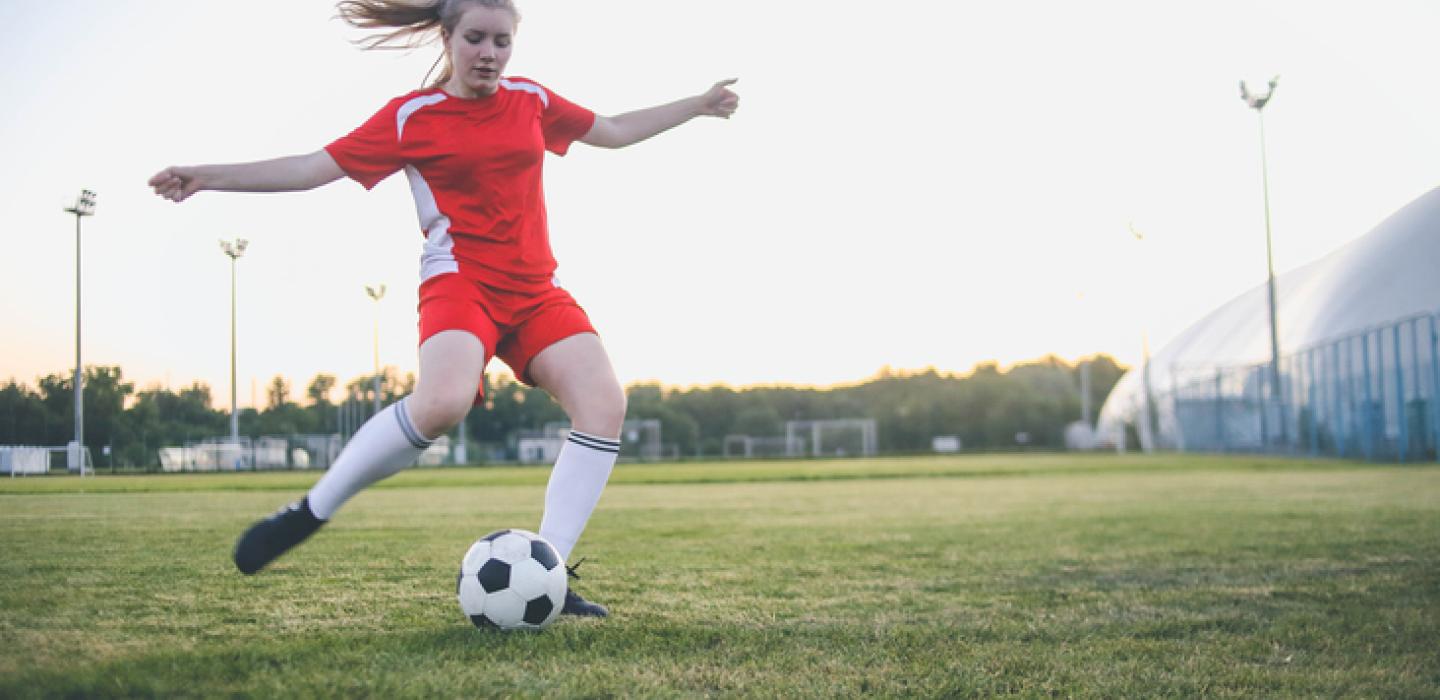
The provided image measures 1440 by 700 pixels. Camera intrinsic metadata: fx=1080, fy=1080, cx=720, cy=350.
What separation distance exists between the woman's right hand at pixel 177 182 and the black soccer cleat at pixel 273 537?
0.97 m

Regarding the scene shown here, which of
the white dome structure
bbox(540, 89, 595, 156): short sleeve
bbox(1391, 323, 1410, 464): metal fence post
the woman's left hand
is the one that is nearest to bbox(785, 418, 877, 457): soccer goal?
the white dome structure

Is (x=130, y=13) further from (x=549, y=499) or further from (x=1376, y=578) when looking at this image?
(x=1376, y=578)

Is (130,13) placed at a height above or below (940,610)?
above

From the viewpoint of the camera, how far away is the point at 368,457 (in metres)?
3.26

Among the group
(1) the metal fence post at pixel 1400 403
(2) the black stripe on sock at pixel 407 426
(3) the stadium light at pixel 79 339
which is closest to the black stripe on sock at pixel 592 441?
(2) the black stripe on sock at pixel 407 426

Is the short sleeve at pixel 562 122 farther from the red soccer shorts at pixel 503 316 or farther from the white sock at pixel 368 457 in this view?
the white sock at pixel 368 457

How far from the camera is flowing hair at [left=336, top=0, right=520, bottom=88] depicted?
11.4 ft

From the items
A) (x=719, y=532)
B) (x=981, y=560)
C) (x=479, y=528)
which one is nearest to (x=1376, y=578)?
(x=981, y=560)

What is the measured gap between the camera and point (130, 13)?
19.2 ft

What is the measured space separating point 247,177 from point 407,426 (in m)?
0.88

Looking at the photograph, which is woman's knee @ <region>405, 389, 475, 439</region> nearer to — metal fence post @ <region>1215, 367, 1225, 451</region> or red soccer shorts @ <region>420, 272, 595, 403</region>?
red soccer shorts @ <region>420, 272, 595, 403</region>

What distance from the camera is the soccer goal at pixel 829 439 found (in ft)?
210

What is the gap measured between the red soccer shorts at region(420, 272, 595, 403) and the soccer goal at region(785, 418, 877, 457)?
5947 centimetres

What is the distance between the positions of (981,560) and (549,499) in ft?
9.20
